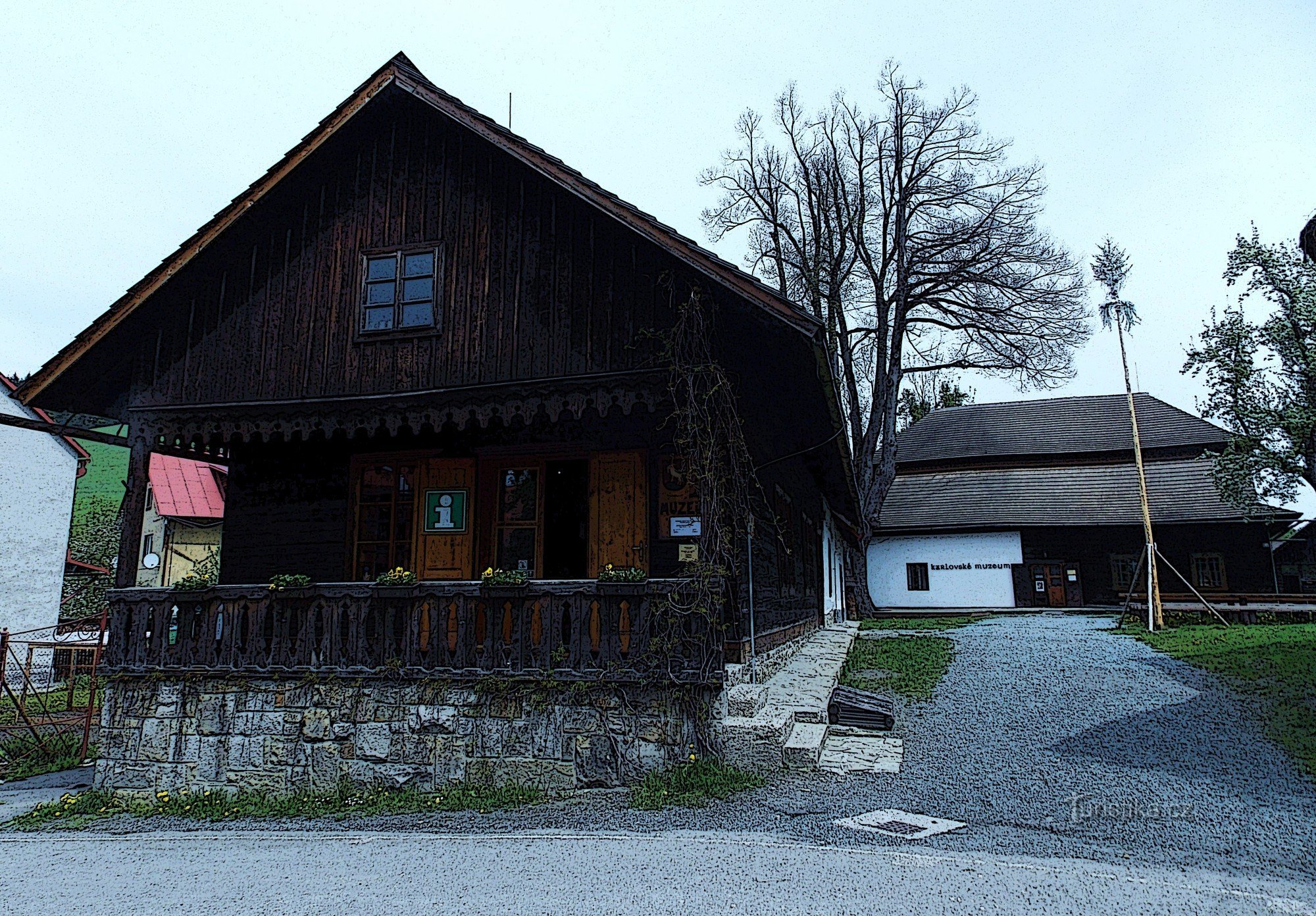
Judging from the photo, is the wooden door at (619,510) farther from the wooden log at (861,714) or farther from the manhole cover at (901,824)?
the manhole cover at (901,824)

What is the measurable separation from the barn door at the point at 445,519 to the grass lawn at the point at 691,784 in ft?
12.4

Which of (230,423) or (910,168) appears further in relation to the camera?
(910,168)

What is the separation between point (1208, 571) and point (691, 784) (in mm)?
28211

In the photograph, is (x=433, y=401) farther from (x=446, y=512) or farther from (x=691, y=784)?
(x=691, y=784)

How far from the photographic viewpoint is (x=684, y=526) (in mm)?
9125

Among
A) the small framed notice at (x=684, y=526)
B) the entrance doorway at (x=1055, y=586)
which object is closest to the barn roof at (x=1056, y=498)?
the entrance doorway at (x=1055, y=586)

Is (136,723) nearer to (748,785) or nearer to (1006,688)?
(748,785)

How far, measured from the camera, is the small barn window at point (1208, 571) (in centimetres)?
2822

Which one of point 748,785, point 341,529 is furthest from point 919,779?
point 341,529

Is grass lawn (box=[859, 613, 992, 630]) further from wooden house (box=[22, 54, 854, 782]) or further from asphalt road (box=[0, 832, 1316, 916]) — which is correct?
asphalt road (box=[0, 832, 1316, 916])

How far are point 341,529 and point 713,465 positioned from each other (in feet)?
18.1

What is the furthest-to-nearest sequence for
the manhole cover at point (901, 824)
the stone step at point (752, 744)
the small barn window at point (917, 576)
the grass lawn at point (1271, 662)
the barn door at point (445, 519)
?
the small barn window at point (917, 576)
the barn door at point (445, 519)
the grass lawn at point (1271, 662)
the stone step at point (752, 744)
the manhole cover at point (901, 824)

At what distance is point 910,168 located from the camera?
29.0 meters

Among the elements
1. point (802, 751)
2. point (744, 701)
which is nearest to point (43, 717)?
point (744, 701)
